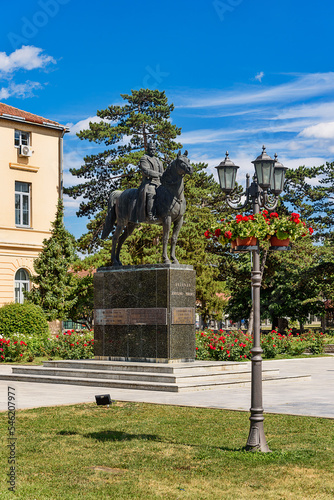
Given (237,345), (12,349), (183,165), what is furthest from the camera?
(12,349)

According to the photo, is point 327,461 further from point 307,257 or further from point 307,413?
point 307,257

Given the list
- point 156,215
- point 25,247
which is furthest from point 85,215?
point 156,215

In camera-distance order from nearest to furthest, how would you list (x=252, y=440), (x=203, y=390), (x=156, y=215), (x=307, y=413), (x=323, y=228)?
1. (x=252, y=440)
2. (x=307, y=413)
3. (x=203, y=390)
4. (x=156, y=215)
5. (x=323, y=228)

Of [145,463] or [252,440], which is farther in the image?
[252,440]

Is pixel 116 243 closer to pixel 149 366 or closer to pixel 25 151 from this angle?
pixel 149 366

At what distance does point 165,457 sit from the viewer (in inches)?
351

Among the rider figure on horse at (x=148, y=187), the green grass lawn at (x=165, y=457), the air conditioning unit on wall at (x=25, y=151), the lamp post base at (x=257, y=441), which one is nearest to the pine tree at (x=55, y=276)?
the air conditioning unit on wall at (x=25, y=151)

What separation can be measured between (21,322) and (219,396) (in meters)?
16.3

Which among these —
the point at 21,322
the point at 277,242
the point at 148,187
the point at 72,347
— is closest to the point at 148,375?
the point at 148,187

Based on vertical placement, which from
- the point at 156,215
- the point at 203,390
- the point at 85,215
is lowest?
the point at 203,390

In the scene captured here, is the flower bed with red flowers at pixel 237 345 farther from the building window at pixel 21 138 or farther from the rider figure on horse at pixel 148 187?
the building window at pixel 21 138

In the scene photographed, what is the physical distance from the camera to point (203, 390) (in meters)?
16.4

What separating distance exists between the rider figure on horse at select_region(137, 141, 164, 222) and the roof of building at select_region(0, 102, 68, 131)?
21730 mm

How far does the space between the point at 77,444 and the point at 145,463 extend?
1544 mm
